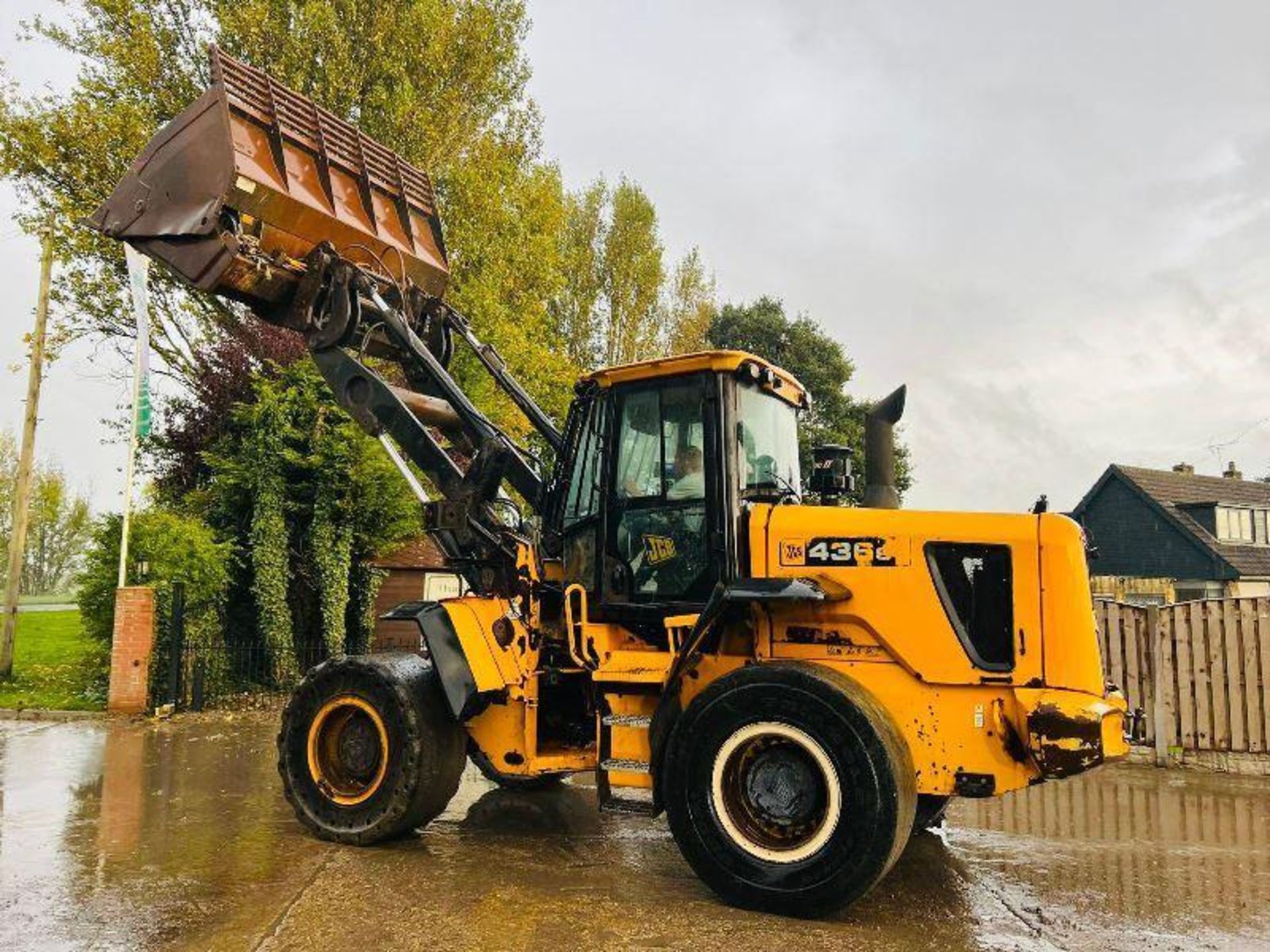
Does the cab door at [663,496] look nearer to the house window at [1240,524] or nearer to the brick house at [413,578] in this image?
the brick house at [413,578]

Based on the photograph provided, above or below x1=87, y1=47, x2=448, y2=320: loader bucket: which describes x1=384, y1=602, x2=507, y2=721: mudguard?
below

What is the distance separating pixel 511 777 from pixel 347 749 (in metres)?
1.15

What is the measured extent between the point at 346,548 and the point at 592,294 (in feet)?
57.2

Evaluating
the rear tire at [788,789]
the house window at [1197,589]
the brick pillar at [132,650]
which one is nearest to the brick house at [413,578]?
the brick pillar at [132,650]

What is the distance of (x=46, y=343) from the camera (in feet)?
55.6

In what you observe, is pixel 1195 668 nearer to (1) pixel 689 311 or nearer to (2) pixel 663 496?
(2) pixel 663 496

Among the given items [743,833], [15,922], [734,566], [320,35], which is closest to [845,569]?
[734,566]

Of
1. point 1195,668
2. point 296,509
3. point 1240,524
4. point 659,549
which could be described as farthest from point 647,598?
point 1240,524

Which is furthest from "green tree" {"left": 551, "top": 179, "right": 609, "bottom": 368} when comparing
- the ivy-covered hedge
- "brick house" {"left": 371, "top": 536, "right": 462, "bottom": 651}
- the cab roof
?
the cab roof

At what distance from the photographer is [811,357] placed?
3288 cm

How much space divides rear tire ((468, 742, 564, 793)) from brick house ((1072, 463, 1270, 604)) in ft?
80.7

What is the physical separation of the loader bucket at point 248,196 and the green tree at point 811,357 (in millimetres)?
24282

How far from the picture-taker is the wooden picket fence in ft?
29.4

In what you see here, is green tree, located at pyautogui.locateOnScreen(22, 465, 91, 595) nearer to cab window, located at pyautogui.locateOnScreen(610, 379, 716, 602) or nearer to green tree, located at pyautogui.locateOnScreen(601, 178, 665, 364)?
green tree, located at pyautogui.locateOnScreen(601, 178, 665, 364)
